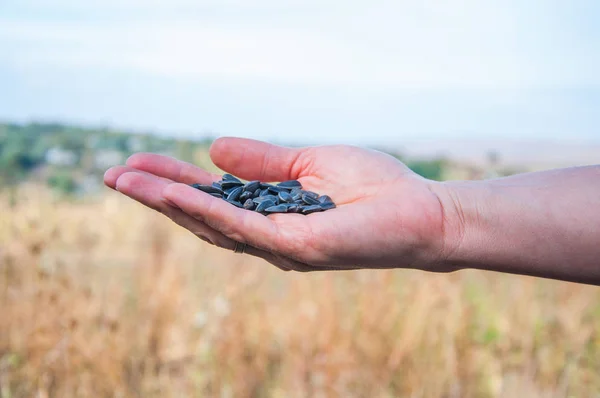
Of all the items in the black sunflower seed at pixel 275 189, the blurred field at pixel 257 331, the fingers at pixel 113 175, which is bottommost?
the blurred field at pixel 257 331

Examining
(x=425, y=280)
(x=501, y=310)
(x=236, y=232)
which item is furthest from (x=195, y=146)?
(x=236, y=232)

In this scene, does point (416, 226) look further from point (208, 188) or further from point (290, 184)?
point (208, 188)

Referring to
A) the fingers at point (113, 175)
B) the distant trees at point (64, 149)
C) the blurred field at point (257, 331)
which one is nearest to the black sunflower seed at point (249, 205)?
the fingers at point (113, 175)

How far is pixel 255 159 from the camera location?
2.37m

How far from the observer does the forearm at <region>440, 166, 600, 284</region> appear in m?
1.80

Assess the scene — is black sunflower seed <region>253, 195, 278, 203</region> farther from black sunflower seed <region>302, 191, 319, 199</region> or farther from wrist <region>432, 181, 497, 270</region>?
wrist <region>432, 181, 497, 270</region>

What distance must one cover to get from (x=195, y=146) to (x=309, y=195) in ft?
7.89

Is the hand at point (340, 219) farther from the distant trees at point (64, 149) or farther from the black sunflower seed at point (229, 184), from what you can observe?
the distant trees at point (64, 149)

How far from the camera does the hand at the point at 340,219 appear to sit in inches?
69.4

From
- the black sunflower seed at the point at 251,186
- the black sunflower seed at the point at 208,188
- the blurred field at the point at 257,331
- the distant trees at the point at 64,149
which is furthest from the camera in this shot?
the distant trees at the point at 64,149

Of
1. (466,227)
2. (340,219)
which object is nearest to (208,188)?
(340,219)

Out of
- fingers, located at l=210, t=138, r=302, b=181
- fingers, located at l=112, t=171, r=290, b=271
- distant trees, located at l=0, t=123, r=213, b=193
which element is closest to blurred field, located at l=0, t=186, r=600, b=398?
fingers, located at l=210, t=138, r=302, b=181

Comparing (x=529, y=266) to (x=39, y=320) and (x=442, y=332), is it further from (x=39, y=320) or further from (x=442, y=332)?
(x=39, y=320)

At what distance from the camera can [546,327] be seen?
128 inches
